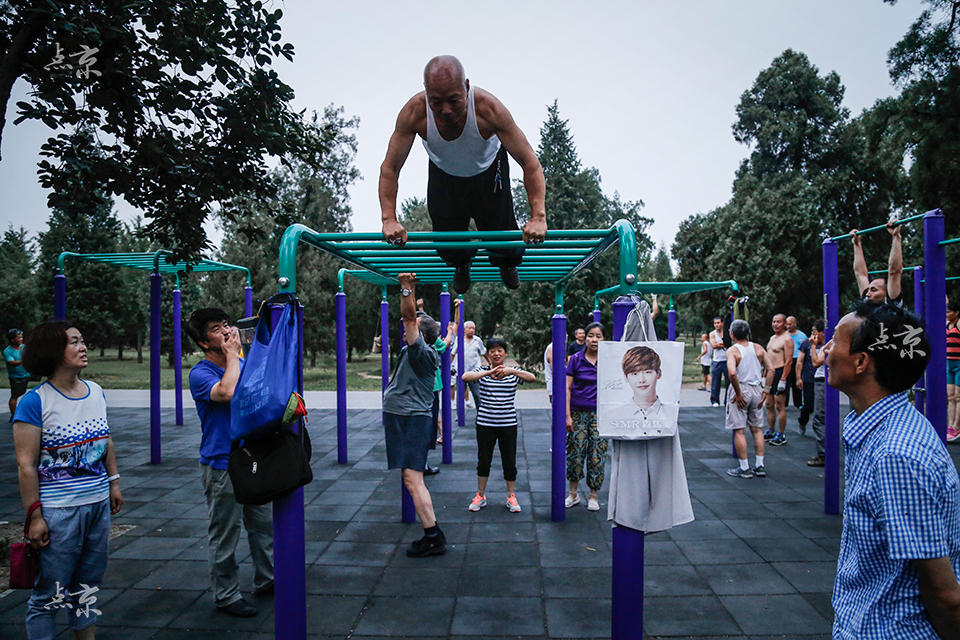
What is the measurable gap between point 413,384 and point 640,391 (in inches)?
93.3

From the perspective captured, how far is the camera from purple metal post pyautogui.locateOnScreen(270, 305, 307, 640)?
2598 mm

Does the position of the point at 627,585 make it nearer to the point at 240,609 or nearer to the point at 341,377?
the point at 240,609

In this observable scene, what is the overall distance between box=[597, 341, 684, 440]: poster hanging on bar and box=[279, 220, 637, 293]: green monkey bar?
434 mm

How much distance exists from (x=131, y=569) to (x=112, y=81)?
3399 millimetres

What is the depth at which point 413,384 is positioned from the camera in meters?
4.51

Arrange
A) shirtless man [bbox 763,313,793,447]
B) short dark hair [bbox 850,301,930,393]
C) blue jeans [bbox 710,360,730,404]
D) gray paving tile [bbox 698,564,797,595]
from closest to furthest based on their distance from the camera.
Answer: short dark hair [bbox 850,301,930,393], gray paving tile [bbox 698,564,797,595], shirtless man [bbox 763,313,793,447], blue jeans [bbox 710,360,730,404]

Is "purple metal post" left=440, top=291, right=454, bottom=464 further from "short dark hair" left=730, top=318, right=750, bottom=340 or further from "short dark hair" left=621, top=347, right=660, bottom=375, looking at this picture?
"short dark hair" left=621, top=347, right=660, bottom=375

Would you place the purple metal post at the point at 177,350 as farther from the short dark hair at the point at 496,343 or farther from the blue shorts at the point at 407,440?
the blue shorts at the point at 407,440

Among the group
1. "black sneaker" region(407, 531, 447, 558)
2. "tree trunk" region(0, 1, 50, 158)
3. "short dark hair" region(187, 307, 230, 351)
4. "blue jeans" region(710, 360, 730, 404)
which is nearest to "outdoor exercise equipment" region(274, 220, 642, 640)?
"short dark hair" region(187, 307, 230, 351)

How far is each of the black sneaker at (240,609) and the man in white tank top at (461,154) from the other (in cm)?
239

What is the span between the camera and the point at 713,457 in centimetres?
767

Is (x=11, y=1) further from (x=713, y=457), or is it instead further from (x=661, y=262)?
(x=661, y=262)

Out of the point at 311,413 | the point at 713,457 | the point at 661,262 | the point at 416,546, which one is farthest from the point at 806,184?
the point at 661,262

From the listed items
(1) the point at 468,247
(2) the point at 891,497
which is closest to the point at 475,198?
(1) the point at 468,247
